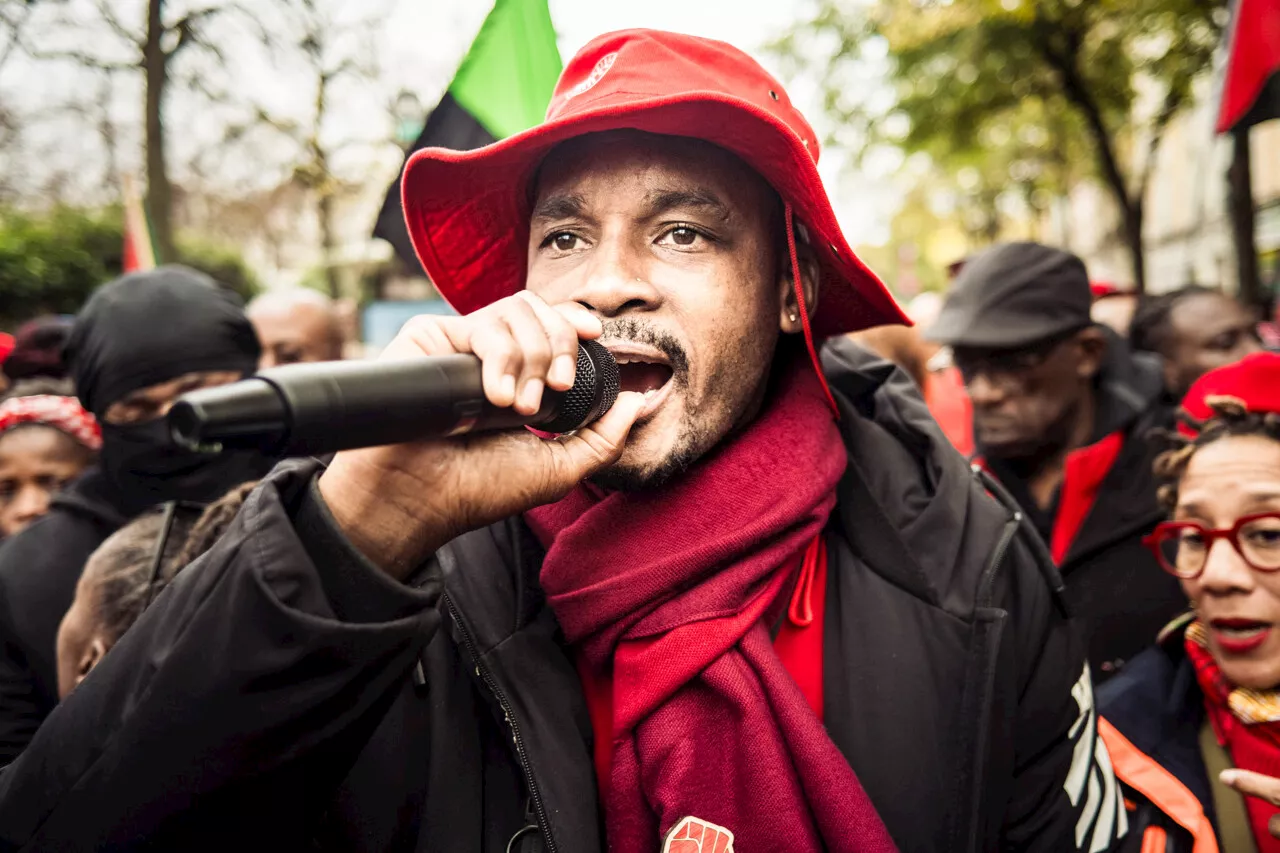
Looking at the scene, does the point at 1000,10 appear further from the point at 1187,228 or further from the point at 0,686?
the point at 1187,228

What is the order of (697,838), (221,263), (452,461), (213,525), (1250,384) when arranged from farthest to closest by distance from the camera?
(221,263), (1250,384), (213,525), (697,838), (452,461)

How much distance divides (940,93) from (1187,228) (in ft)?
54.0

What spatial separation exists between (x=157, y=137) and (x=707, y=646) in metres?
8.30

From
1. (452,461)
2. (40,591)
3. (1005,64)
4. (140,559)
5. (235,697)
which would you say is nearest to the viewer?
(235,697)

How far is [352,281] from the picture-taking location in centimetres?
2461

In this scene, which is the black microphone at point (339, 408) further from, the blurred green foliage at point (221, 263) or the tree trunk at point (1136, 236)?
the blurred green foliage at point (221, 263)

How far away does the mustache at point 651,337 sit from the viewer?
1.65 m

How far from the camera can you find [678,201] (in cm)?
174

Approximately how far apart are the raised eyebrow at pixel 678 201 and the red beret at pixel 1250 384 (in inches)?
61.4

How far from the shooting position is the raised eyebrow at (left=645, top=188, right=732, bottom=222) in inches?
68.0

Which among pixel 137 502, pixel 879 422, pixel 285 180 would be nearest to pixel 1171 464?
pixel 879 422

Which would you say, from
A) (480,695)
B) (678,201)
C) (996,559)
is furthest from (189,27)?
(996,559)

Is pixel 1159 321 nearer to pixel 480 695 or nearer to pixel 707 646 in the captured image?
pixel 707 646

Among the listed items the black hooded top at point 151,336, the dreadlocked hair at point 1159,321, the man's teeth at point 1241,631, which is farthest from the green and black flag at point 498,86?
the dreadlocked hair at point 1159,321
